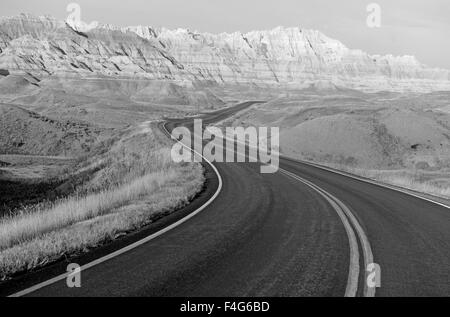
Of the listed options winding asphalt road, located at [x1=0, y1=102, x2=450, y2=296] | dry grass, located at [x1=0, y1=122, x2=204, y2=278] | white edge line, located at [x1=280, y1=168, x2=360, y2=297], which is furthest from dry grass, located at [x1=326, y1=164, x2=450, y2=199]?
dry grass, located at [x1=0, y1=122, x2=204, y2=278]

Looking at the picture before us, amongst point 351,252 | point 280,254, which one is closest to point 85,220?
point 280,254

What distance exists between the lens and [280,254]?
25.8 feet

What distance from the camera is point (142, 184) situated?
16.2 meters

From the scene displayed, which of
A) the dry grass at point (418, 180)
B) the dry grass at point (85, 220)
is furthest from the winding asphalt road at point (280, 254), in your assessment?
the dry grass at point (418, 180)

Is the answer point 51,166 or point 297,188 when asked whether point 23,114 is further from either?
point 297,188

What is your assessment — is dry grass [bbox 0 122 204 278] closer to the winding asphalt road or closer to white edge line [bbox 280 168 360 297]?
the winding asphalt road

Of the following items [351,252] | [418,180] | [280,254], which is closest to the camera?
[280,254]

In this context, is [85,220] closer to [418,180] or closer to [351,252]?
[351,252]

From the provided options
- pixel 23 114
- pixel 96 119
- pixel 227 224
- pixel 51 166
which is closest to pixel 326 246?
pixel 227 224

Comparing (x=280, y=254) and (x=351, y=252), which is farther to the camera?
(x=351, y=252)

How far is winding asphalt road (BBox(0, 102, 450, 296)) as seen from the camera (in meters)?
6.19

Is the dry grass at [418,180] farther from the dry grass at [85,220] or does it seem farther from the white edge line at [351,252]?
the dry grass at [85,220]

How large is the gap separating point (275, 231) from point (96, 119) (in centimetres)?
6808
